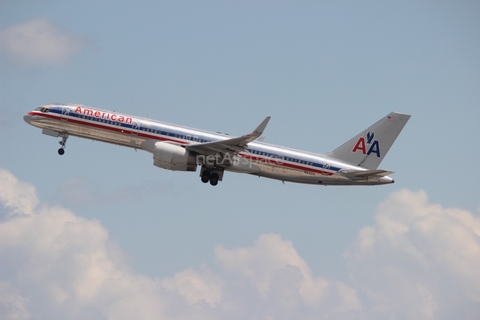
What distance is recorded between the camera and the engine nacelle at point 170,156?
62.5 meters

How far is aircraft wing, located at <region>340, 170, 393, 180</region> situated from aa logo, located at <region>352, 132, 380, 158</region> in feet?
12.3

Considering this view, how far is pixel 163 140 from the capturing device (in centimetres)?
6475

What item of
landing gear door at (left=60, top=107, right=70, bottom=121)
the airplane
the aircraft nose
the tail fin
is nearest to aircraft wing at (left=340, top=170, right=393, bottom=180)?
the airplane

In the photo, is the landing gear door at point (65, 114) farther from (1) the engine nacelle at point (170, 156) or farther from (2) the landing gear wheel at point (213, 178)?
(2) the landing gear wheel at point (213, 178)

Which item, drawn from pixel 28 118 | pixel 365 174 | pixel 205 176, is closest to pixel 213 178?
pixel 205 176

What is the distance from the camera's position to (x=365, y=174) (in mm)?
64312

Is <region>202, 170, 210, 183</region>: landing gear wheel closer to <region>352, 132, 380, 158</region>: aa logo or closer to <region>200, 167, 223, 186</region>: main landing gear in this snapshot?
<region>200, 167, 223, 186</region>: main landing gear

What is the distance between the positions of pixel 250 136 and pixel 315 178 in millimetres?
9003

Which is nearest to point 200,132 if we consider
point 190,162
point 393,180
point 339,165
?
point 190,162

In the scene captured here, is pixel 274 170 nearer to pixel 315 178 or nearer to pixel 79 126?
pixel 315 178

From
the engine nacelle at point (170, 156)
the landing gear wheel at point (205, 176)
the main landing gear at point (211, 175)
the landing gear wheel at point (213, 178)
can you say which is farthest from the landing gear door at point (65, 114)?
the landing gear wheel at point (213, 178)

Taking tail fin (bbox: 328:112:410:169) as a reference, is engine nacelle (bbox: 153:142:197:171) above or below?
below

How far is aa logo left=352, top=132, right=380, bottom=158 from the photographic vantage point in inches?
2702

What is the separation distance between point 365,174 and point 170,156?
55.2 feet
